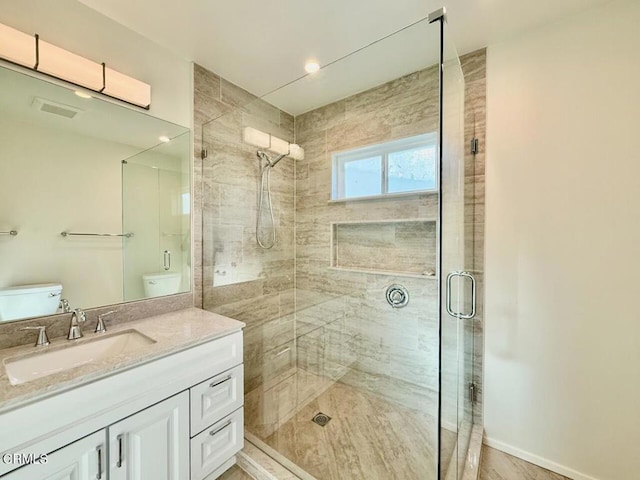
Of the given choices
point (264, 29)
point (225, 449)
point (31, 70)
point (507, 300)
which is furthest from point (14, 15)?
point (507, 300)

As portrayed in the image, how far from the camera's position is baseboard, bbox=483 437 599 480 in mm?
1474

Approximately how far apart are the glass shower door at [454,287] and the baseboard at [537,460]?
6.7 inches

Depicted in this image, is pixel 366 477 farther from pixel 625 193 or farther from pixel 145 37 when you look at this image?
pixel 145 37

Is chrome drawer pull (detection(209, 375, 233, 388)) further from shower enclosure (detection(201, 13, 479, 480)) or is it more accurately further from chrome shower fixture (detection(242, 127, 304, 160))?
chrome shower fixture (detection(242, 127, 304, 160))

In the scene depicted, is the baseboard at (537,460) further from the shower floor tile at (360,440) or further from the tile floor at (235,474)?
the tile floor at (235,474)

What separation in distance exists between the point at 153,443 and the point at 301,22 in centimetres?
227

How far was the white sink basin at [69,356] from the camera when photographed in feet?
3.51

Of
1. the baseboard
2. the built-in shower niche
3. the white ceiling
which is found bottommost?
the baseboard

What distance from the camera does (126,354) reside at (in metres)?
1.10

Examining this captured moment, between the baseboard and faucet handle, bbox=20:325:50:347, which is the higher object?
faucet handle, bbox=20:325:50:347

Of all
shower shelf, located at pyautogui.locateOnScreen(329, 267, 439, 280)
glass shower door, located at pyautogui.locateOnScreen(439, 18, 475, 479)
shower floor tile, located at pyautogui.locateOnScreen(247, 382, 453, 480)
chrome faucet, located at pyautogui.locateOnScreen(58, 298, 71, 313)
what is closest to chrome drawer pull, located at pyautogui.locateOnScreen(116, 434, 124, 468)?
chrome faucet, located at pyautogui.locateOnScreen(58, 298, 71, 313)

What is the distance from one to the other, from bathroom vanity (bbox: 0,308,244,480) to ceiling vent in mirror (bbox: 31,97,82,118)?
1.16 meters

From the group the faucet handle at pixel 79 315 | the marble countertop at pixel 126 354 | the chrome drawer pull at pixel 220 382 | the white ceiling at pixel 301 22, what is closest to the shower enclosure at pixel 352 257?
the white ceiling at pixel 301 22

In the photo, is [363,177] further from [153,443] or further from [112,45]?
[153,443]
